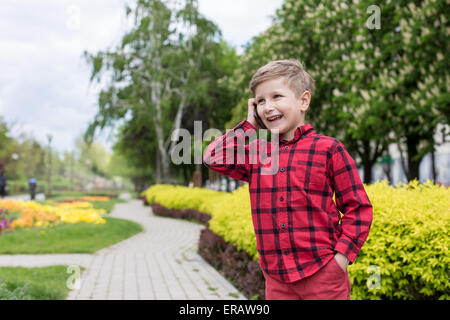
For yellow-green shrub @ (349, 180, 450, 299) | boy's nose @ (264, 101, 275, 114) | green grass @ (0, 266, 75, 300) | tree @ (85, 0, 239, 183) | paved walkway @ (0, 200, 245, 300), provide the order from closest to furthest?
boy's nose @ (264, 101, 275, 114) → yellow-green shrub @ (349, 180, 450, 299) → green grass @ (0, 266, 75, 300) → paved walkway @ (0, 200, 245, 300) → tree @ (85, 0, 239, 183)

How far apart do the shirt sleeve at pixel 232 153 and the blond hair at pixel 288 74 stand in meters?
0.25

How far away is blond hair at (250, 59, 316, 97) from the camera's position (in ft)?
6.14

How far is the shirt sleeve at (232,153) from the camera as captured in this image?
204 centimetres

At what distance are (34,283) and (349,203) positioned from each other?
14.1 feet

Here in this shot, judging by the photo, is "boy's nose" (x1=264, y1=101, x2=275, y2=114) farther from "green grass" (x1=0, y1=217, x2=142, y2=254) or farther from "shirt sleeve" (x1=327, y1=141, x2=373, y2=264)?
"green grass" (x1=0, y1=217, x2=142, y2=254)

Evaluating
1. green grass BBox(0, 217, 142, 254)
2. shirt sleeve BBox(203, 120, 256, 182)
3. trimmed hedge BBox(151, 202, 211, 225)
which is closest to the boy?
shirt sleeve BBox(203, 120, 256, 182)

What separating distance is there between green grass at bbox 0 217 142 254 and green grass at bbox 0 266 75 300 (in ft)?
6.11

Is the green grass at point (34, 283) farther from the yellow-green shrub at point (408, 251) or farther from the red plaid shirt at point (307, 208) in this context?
the yellow-green shrub at point (408, 251)

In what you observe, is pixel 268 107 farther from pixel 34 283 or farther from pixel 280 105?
pixel 34 283

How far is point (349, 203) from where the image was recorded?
183cm

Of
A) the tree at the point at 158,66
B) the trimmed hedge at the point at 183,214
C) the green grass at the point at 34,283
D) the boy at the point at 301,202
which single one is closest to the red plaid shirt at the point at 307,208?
the boy at the point at 301,202

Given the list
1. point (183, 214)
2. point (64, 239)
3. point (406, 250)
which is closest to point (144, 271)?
point (64, 239)
